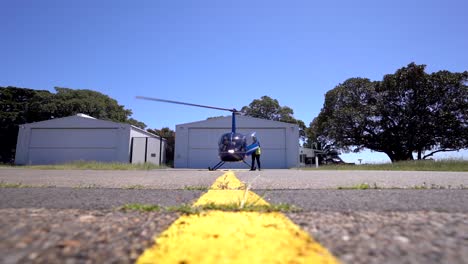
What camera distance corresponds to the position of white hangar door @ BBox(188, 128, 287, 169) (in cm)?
2373

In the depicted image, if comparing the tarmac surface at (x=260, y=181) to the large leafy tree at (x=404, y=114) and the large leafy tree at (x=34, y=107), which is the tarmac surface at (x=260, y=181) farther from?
the large leafy tree at (x=34, y=107)

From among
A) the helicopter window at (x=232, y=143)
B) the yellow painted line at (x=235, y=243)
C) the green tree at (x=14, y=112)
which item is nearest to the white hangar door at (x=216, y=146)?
the helicopter window at (x=232, y=143)

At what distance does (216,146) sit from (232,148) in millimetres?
13687

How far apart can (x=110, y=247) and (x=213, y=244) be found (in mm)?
351

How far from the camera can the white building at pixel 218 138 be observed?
23.8 metres

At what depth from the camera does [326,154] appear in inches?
1383

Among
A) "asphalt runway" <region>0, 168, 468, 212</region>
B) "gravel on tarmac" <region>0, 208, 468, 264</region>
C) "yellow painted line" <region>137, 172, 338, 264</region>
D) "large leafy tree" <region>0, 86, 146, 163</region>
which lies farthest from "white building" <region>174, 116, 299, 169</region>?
"yellow painted line" <region>137, 172, 338, 264</region>

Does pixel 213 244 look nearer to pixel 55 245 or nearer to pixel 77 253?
pixel 77 253

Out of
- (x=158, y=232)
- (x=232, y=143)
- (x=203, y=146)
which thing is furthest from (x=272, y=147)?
(x=158, y=232)

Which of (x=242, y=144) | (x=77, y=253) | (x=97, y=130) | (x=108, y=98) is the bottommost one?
(x=77, y=253)

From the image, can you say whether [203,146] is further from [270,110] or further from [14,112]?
[14,112]

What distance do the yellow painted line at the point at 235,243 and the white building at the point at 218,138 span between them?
22.4 meters

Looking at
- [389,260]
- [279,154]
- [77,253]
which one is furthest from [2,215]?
[279,154]

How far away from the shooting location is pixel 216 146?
24.0 meters
